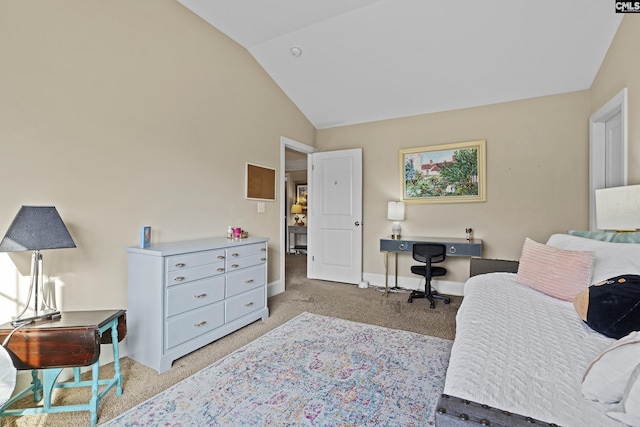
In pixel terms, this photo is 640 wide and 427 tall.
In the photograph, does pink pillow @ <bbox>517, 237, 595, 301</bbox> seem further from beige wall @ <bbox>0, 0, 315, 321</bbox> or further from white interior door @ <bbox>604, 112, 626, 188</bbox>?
beige wall @ <bbox>0, 0, 315, 321</bbox>

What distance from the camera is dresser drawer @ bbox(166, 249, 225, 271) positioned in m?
2.19

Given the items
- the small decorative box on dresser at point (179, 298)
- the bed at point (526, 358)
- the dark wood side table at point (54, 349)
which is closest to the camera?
the bed at point (526, 358)

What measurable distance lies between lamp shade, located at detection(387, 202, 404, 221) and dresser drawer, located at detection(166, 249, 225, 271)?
2.40 metres

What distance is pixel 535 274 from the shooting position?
199 centimetres

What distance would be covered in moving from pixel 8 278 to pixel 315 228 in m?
3.52

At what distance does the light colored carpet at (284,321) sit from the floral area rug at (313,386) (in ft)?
0.41

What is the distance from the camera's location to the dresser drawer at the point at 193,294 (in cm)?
219

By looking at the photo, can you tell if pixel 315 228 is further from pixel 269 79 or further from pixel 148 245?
pixel 148 245

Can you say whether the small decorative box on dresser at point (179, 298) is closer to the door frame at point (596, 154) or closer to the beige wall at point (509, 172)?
the beige wall at point (509, 172)

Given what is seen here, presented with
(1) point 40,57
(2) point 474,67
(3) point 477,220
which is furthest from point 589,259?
(1) point 40,57

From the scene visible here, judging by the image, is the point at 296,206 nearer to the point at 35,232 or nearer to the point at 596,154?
the point at 596,154

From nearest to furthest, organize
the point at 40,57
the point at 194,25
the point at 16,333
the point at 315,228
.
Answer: the point at 16,333
the point at 40,57
the point at 194,25
the point at 315,228

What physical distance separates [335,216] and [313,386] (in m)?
2.98

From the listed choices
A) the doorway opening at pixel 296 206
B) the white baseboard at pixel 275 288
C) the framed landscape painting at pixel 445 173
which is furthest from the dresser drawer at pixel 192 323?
the doorway opening at pixel 296 206
